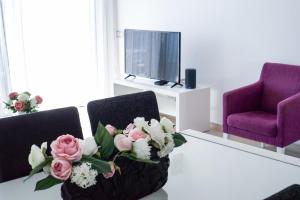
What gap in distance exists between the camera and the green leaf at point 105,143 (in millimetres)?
1058

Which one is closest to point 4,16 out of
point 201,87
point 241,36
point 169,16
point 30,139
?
point 169,16

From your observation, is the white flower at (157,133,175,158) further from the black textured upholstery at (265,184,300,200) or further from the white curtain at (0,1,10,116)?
the white curtain at (0,1,10,116)

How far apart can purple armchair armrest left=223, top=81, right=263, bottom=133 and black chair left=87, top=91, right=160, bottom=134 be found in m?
1.51

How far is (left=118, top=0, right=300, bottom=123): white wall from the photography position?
3.43 m

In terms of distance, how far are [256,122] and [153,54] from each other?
1.74 metres

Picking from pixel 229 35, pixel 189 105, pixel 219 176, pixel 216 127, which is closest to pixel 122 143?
pixel 219 176

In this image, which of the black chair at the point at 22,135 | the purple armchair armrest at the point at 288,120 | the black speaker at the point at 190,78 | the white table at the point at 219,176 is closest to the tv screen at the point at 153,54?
the black speaker at the point at 190,78

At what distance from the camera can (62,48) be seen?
488 cm

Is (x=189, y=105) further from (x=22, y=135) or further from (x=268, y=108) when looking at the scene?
(x=22, y=135)

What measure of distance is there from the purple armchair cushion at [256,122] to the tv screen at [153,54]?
106cm

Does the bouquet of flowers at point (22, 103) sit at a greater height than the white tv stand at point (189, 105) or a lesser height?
Answer: greater

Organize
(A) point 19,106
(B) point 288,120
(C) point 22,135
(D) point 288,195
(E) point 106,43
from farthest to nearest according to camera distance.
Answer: (E) point 106,43 < (B) point 288,120 < (A) point 19,106 < (C) point 22,135 < (D) point 288,195

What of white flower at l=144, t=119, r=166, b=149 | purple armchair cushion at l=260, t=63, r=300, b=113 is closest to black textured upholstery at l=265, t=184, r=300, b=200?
white flower at l=144, t=119, r=166, b=149

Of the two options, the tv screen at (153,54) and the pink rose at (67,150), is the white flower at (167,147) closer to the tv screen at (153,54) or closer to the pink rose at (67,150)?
the pink rose at (67,150)
